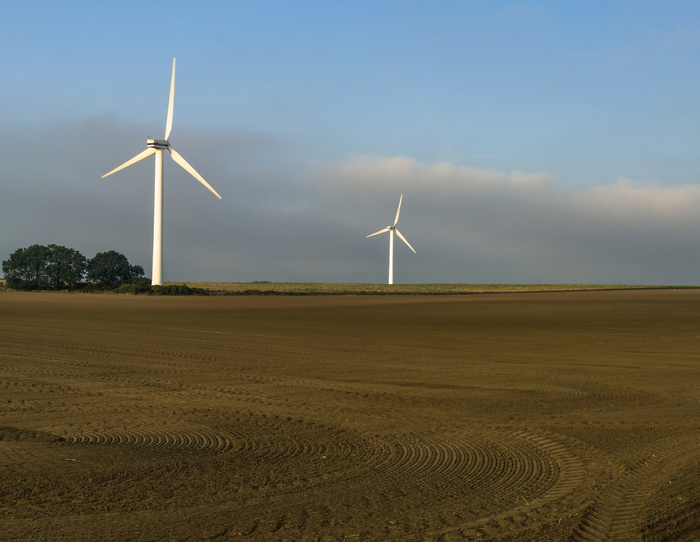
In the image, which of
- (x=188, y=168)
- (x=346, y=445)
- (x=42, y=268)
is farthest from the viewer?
(x=42, y=268)

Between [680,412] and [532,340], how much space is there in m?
14.7

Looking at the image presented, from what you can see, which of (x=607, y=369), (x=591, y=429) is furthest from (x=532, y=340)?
(x=591, y=429)

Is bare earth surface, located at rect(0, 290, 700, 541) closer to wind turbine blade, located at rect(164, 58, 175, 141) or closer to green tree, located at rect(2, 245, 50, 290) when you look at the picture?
wind turbine blade, located at rect(164, 58, 175, 141)

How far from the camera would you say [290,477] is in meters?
8.42

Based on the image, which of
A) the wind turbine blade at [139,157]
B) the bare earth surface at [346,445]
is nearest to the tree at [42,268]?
the wind turbine blade at [139,157]

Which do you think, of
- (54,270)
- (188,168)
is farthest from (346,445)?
(54,270)

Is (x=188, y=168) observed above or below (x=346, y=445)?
above

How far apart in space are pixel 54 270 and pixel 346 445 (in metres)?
114

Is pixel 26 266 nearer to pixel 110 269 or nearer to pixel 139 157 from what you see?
pixel 110 269

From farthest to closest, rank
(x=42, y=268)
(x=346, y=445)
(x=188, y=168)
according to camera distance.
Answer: (x=42, y=268)
(x=188, y=168)
(x=346, y=445)

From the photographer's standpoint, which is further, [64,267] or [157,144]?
[64,267]

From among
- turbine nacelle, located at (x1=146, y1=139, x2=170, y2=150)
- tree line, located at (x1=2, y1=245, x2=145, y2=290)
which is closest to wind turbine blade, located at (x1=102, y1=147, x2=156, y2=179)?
turbine nacelle, located at (x1=146, y1=139, x2=170, y2=150)

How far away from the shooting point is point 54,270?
375 ft

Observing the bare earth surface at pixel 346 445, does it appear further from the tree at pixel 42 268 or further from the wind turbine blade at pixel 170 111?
the tree at pixel 42 268
